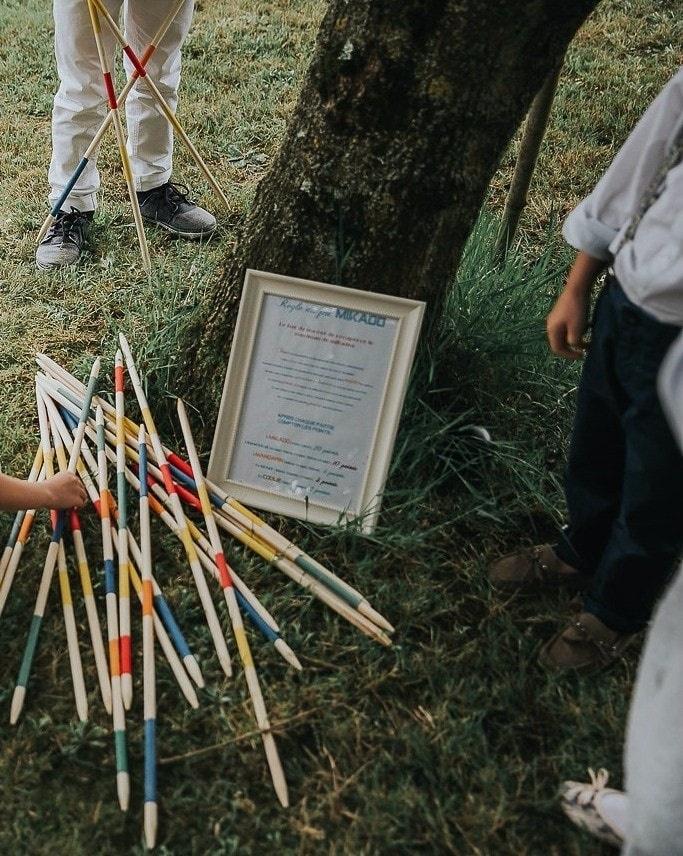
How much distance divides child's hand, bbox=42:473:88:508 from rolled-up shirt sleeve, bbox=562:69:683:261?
5.07 feet

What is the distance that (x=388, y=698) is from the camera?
208 cm

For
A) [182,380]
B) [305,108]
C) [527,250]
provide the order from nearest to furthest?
[305,108]
[182,380]
[527,250]

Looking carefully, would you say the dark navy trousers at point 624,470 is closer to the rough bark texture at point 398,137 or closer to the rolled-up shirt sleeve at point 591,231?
the rolled-up shirt sleeve at point 591,231

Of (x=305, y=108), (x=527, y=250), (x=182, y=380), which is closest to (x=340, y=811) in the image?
(x=182, y=380)

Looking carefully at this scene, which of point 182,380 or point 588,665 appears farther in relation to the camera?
point 182,380

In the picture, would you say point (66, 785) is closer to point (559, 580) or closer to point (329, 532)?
point (329, 532)

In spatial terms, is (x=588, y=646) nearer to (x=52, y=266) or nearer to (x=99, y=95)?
(x=52, y=266)

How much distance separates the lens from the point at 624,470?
201 cm

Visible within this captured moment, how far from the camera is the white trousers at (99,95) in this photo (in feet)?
11.3

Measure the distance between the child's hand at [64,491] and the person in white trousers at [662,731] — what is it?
161 centimetres

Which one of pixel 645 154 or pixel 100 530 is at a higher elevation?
pixel 645 154

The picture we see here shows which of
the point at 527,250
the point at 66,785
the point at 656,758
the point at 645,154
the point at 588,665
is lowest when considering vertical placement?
the point at 66,785

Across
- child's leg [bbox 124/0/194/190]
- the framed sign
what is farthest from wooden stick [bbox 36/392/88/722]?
child's leg [bbox 124/0/194/190]

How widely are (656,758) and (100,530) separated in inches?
67.4
